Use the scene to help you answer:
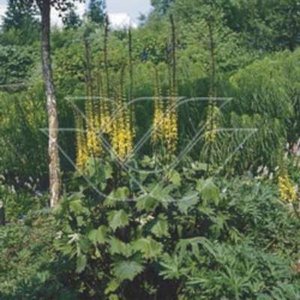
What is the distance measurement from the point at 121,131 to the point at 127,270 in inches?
37.7

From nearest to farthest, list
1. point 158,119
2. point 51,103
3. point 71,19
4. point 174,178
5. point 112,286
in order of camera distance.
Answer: point 112,286
point 174,178
point 158,119
point 51,103
point 71,19

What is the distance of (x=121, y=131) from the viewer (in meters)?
4.29

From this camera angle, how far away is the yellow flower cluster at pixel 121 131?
425 cm

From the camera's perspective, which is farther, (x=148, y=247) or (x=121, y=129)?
(x=121, y=129)

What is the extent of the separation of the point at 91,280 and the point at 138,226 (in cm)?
42

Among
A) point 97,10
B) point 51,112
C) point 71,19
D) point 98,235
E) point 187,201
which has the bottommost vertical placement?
point 98,235

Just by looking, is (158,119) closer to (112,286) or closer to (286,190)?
(286,190)

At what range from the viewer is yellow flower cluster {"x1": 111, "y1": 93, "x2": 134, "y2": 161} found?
4250mm

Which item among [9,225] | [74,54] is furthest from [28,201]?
[74,54]

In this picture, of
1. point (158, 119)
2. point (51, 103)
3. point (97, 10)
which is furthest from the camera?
point (97, 10)

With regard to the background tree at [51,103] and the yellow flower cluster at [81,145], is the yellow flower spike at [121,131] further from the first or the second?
the background tree at [51,103]

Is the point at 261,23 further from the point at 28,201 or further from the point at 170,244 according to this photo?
the point at 170,244

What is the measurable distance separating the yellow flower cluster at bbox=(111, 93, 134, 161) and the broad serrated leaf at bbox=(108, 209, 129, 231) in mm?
590

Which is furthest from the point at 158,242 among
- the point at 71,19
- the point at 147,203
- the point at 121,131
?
the point at 71,19
